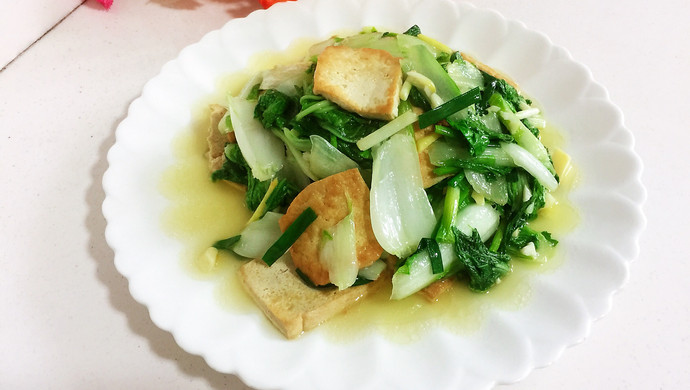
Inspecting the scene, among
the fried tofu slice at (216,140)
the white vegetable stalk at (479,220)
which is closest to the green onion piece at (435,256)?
the white vegetable stalk at (479,220)

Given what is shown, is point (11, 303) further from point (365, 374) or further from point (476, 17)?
point (476, 17)

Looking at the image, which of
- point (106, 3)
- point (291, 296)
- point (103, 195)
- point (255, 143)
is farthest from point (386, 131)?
point (106, 3)

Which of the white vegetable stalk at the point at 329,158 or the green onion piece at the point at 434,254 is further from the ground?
the white vegetable stalk at the point at 329,158

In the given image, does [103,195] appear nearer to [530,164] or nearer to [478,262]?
[478,262]

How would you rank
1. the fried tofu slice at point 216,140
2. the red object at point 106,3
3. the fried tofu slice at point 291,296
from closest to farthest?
the fried tofu slice at point 291,296 → the fried tofu slice at point 216,140 → the red object at point 106,3

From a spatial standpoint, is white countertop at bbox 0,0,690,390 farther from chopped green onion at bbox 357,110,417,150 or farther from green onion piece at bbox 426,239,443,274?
chopped green onion at bbox 357,110,417,150

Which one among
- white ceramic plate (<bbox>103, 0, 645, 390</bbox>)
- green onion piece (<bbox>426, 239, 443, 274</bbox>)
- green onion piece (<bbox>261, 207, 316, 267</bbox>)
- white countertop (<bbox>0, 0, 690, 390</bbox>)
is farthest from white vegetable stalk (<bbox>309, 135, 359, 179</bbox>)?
white countertop (<bbox>0, 0, 690, 390</bbox>)

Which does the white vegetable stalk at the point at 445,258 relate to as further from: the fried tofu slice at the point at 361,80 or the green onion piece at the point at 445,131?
the fried tofu slice at the point at 361,80
